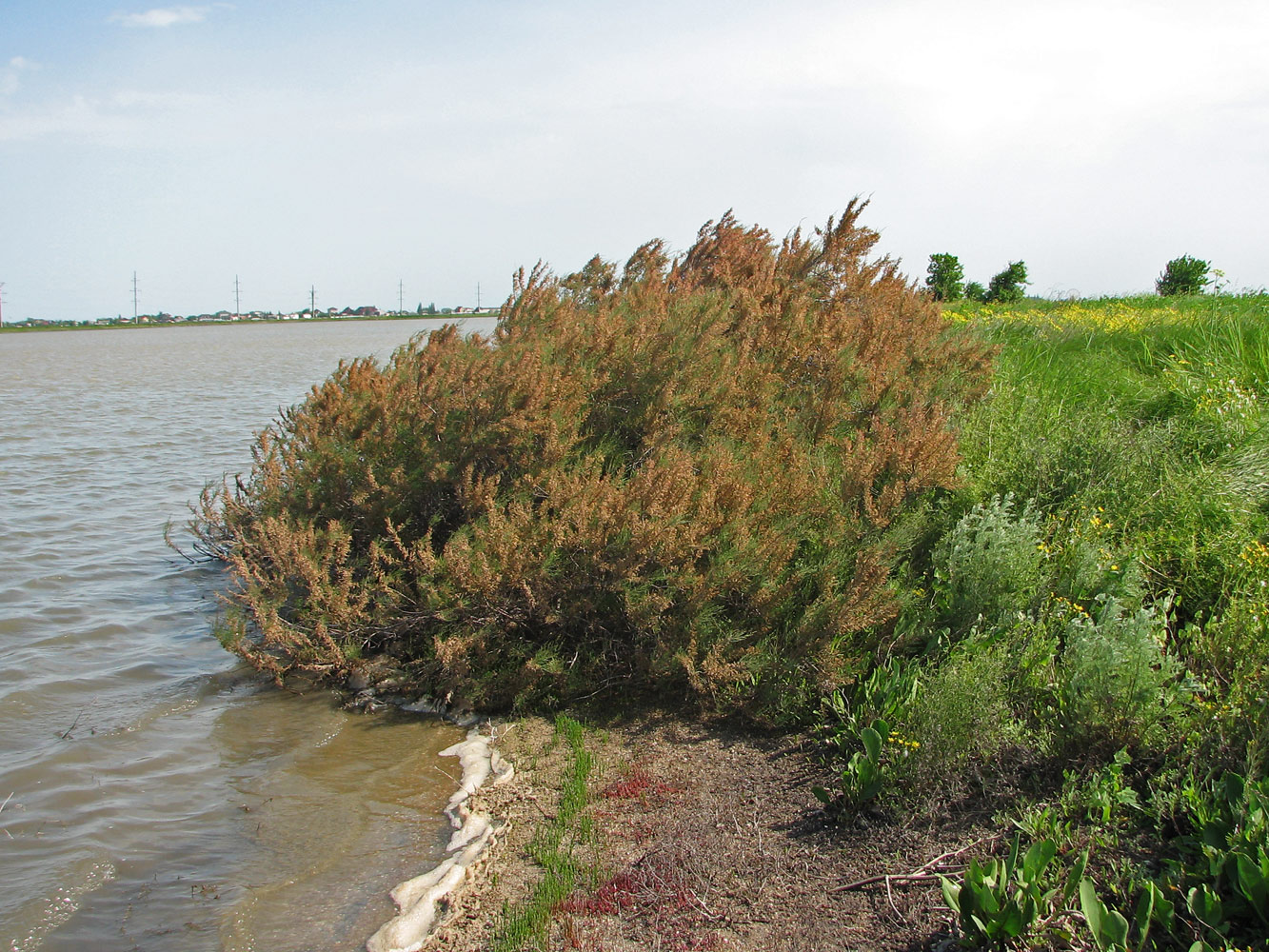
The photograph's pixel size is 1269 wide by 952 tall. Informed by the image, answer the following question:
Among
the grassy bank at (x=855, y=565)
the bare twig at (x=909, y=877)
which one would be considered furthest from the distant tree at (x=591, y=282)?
the bare twig at (x=909, y=877)

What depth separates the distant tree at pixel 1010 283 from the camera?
19875 millimetres

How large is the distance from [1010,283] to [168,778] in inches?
786

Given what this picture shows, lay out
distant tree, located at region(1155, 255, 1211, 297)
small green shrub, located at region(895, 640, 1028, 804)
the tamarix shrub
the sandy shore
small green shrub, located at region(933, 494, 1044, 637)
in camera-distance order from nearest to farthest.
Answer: the sandy shore
small green shrub, located at region(895, 640, 1028, 804)
small green shrub, located at region(933, 494, 1044, 637)
the tamarix shrub
distant tree, located at region(1155, 255, 1211, 297)

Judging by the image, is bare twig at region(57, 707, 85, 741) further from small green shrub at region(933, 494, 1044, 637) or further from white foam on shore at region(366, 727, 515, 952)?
small green shrub at region(933, 494, 1044, 637)

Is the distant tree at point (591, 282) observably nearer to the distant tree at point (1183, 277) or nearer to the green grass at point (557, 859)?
the green grass at point (557, 859)

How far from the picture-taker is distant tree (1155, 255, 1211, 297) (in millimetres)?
18906

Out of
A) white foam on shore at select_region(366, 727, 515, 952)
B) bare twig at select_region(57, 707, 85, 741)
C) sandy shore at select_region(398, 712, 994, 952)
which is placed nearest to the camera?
sandy shore at select_region(398, 712, 994, 952)

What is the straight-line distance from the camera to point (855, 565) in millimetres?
4973

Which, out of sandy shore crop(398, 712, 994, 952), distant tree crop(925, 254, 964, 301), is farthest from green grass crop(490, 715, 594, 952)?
distant tree crop(925, 254, 964, 301)

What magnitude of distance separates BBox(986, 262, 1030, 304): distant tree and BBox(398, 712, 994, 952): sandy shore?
17.7m

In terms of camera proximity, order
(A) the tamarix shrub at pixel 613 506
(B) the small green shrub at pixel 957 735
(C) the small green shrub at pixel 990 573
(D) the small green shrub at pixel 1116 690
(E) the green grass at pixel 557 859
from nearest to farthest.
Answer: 1. (E) the green grass at pixel 557 859
2. (D) the small green shrub at pixel 1116 690
3. (B) the small green shrub at pixel 957 735
4. (C) the small green shrub at pixel 990 573
5. (A) the tamarix shrub at pixel 613 506

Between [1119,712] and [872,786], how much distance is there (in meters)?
1.04

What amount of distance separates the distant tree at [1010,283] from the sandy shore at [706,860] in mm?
17723

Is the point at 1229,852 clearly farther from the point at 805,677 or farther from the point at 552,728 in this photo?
the point at 552,728
